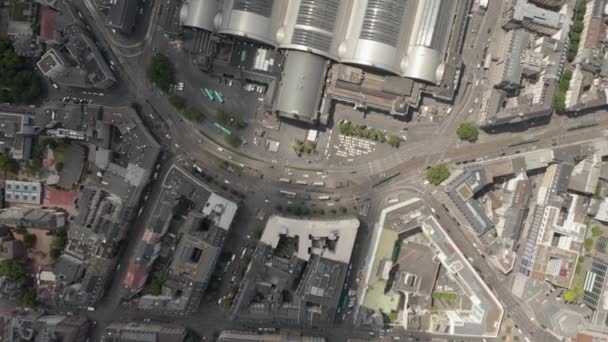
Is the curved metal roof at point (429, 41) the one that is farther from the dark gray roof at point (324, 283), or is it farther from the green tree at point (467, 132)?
the dark gray roof at point (324, 283)

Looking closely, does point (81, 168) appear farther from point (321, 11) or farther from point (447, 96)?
point (447, 96)

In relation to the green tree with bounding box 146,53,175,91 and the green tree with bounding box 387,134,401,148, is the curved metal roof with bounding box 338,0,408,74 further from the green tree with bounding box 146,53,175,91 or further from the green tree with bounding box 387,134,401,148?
the green tree with bounding box 146,53,175,91

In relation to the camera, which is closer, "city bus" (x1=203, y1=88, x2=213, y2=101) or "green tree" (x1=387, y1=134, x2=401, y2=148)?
"green tree" (x1=387, y1=134, x2=401, y2=148)

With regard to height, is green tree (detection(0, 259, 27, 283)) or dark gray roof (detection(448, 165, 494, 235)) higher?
dark gray roof (detection(448, 165, 494, 235))

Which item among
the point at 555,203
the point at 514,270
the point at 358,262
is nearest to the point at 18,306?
the point at 358,262

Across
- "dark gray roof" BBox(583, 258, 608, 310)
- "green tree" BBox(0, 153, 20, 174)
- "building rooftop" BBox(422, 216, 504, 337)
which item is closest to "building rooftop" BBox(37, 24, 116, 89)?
"green tree" BBox(0, 153, 20, 174)

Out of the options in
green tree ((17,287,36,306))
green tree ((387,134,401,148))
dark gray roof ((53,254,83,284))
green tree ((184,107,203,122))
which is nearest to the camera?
dark gray roof ((53,254,83,284))
